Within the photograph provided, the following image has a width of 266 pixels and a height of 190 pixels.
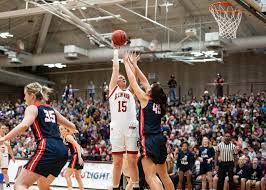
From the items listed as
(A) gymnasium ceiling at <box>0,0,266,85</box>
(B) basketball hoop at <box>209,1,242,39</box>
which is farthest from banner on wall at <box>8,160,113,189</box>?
(A) gymnasium ceiling at <box>0,0,266,85</box>

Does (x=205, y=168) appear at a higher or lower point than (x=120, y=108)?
lower

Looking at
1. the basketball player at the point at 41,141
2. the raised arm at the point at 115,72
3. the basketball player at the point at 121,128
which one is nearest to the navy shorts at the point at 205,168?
the basketball player at the point at 121,128

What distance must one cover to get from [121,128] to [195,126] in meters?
12.2

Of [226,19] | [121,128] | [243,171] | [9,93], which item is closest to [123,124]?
[121,128]

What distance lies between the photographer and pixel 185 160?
13.8 m

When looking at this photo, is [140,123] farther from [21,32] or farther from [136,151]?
[21,32]

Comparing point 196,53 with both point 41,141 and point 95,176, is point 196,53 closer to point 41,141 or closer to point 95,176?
point 95,176

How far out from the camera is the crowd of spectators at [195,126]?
53.0 ft

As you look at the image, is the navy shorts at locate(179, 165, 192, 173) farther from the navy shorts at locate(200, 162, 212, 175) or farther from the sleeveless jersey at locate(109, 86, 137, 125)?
→ the sleeveless jersey at locate(109, 86, 137, 125)

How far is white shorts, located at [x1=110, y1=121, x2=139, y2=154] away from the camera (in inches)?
274

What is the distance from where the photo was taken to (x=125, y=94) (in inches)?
285

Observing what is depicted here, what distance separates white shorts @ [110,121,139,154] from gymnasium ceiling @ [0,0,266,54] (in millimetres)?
13571

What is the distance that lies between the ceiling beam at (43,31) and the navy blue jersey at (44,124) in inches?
808

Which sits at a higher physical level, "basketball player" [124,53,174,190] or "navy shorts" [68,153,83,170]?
"basketball player" [124,53,174,190]
